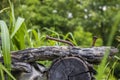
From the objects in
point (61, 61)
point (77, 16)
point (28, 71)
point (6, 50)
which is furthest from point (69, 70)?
point (77, 16)

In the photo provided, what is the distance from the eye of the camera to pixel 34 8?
33.9ft

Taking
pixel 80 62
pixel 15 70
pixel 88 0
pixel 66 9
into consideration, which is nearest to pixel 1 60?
pixel 15 70

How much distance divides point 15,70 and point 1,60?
0.28ft

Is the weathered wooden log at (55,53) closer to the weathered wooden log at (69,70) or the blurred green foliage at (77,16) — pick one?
the weathered wooden log at (69,70)

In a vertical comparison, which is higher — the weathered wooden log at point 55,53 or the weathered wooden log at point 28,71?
the weathered wooden log at point 55,53

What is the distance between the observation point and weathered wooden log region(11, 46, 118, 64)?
182 centimetres

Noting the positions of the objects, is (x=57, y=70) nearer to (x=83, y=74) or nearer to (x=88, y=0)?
(x=83, y=74)

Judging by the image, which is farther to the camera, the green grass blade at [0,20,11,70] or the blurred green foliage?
the blurred green foliage

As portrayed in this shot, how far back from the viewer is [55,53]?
1.82 metres

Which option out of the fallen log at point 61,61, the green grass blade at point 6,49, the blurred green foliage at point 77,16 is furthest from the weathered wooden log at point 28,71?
the blurred green foliage at point 77,16

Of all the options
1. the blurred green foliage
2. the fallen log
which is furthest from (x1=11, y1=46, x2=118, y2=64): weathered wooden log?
the blurred green foliage

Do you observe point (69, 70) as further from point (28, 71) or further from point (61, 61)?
point (28, 71)

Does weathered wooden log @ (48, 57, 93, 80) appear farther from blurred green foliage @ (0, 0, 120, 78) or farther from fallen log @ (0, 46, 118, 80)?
blurred green foliage @ (0, 0, 120, 78)

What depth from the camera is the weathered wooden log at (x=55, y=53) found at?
1819 mm
